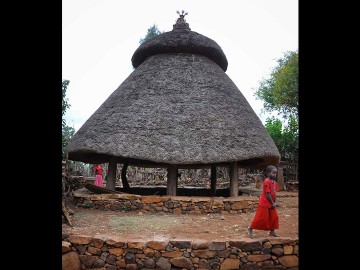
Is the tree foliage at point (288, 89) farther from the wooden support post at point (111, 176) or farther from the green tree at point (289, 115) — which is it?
the wooden support post at point (111, 176)

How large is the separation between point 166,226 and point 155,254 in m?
1.63

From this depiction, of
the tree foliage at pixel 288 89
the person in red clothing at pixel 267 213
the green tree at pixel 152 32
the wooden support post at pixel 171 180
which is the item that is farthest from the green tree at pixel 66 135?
the tree foliage at pixel 288 89

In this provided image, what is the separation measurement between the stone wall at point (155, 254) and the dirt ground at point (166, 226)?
0.19 metres

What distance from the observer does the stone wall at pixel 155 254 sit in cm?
478

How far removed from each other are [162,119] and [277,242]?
15.8 ft

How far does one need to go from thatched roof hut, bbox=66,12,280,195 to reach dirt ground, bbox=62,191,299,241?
4.83 feet

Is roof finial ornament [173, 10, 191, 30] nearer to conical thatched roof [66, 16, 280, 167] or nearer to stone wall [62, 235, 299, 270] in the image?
conical thatched roof [66, 16, 280, 167]

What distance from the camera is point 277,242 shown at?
501 cm

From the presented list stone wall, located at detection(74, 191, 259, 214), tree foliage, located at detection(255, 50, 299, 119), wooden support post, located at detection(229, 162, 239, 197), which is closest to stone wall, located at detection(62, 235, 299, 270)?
stone wall, located at detection(74, 191, 259, 214)

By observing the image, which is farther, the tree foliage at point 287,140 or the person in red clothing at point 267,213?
the tree foliage at point 287,140

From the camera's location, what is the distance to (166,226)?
6.42m

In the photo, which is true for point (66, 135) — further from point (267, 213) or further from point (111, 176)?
point (267, 213)
